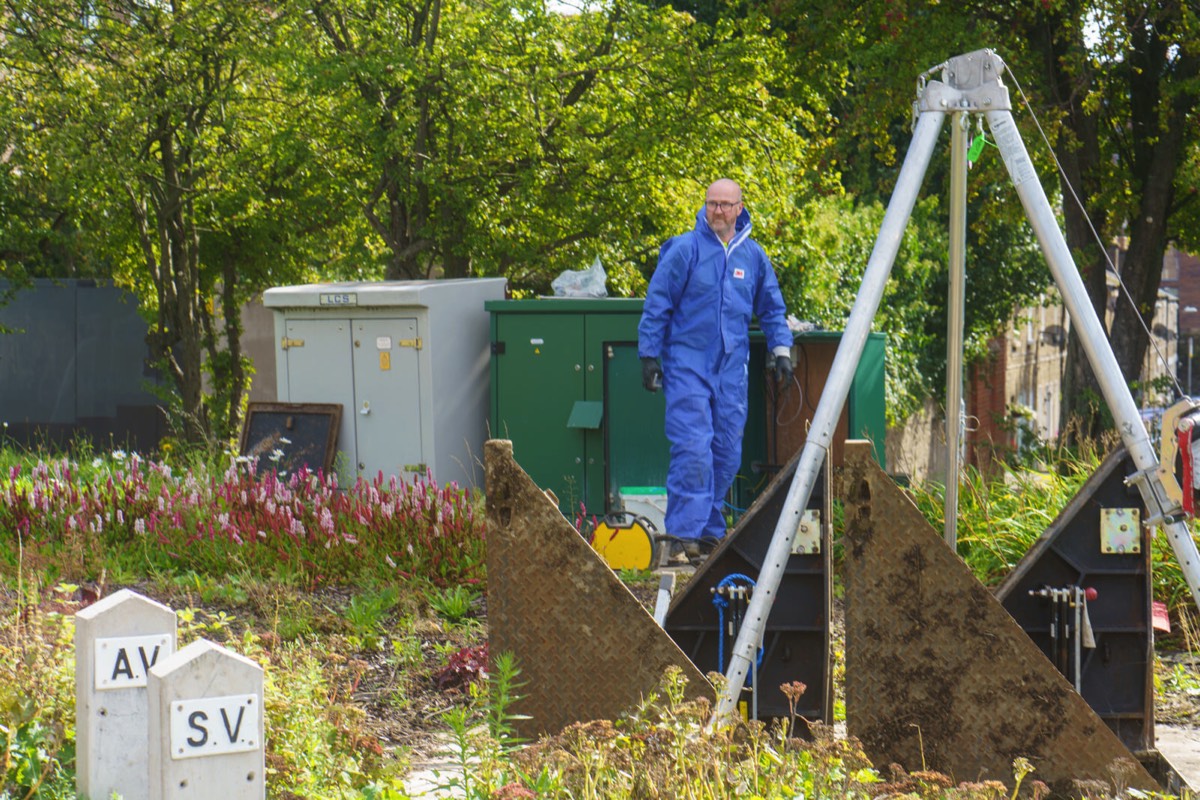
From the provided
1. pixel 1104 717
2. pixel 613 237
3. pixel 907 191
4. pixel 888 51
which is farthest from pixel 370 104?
pixel 1104 717

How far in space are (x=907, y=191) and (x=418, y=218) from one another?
27.7ft

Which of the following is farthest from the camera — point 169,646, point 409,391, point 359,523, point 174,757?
point 409,391

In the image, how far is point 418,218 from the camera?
12.9 m

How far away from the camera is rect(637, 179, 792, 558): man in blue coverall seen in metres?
7.67

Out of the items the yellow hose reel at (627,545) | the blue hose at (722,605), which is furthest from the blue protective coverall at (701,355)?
the blue hose at (722,605)

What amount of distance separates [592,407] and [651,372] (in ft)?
6.61

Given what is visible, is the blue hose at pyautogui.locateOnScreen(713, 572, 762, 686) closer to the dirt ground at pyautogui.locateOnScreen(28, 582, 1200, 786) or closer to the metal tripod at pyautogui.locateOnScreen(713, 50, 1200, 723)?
the metal tripod at pyautogui.locateOnScreen(713, 50, 1200, 723)

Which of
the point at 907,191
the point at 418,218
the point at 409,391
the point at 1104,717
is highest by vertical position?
the point at 418,218

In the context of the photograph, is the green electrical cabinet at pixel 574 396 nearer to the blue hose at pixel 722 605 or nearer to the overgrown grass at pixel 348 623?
the overgrown grass at pixel 348 623

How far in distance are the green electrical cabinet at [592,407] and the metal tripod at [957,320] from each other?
4.04m

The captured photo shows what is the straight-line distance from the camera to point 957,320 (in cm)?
532

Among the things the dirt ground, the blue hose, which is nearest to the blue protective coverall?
the dirt ground

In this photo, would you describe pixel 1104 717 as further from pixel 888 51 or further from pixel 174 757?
pixel 888 51

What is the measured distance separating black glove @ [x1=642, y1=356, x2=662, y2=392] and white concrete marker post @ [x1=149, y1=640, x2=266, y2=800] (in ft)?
15.5
